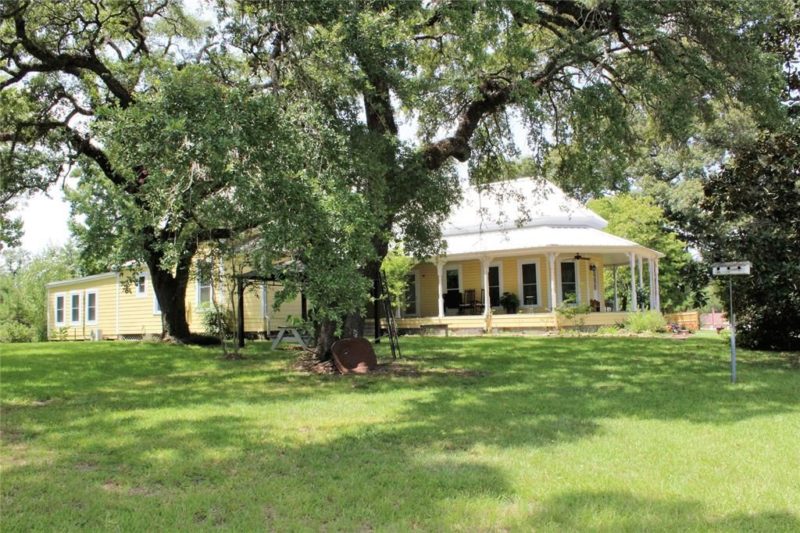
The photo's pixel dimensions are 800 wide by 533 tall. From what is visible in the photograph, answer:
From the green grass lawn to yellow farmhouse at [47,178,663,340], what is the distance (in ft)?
34.2

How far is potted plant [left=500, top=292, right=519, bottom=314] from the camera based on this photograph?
75.3 feet

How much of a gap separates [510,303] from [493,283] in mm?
1568

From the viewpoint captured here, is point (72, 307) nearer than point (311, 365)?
No

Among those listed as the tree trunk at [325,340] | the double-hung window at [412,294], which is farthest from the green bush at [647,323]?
the tree trunk at [325,340]

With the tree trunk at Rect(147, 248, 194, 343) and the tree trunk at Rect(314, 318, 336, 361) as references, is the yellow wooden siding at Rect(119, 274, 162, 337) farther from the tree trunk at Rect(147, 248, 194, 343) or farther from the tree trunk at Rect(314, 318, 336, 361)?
the tree trunk at Rect(314, 318, 336, 361)

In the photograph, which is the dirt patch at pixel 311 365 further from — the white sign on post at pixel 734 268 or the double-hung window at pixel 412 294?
the double-hung window at pixel 412 294

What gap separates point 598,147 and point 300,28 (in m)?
7.05

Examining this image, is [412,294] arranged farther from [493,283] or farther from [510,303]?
[510,303]

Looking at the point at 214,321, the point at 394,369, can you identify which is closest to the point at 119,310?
the point at 214,321

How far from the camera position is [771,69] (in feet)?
36.2

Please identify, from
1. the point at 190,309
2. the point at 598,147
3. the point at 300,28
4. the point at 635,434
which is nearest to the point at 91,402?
the point at 300,28

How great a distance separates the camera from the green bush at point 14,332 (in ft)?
96.8

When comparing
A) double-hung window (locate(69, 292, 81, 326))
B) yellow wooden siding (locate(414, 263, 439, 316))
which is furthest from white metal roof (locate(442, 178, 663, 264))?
double-hung window (locate(69, 292, 81, 326))

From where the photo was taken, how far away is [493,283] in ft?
79.7
